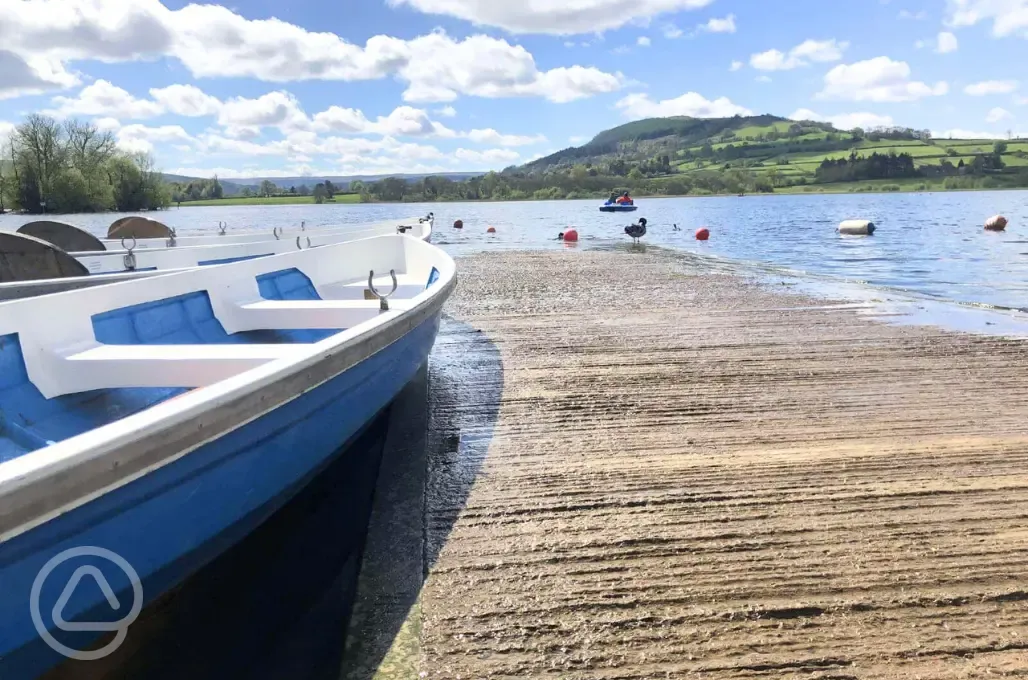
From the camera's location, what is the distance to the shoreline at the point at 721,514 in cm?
253

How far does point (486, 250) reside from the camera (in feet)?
82.6

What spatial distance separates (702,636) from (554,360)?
459 cm

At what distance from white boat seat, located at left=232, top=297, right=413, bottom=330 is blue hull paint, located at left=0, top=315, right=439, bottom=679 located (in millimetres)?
1712

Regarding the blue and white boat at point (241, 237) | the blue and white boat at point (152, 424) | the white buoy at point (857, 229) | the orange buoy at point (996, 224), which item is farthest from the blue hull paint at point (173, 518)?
the orange buoy at point (996, 224)

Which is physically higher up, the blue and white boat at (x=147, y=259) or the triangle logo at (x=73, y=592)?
the blue and white boat at (x=147, y=259)

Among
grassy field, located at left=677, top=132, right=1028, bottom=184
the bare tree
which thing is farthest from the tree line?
grassy field, located at left=677, top=132, right=1028, bottom=184

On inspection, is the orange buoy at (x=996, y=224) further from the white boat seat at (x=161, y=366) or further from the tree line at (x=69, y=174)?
the tree line at (x=69, y=174)

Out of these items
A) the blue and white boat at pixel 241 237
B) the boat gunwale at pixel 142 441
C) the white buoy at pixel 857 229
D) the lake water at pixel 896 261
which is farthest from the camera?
the white buoy at pixel 857 229

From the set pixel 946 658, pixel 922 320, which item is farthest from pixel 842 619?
pixel 922 320

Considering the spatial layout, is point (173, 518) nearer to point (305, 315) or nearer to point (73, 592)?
point (73, 592)

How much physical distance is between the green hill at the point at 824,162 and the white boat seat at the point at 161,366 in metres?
109

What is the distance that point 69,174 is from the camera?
218ft

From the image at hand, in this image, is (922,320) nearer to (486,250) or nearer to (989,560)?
(989,560)

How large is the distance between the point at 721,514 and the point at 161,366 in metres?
2.91
